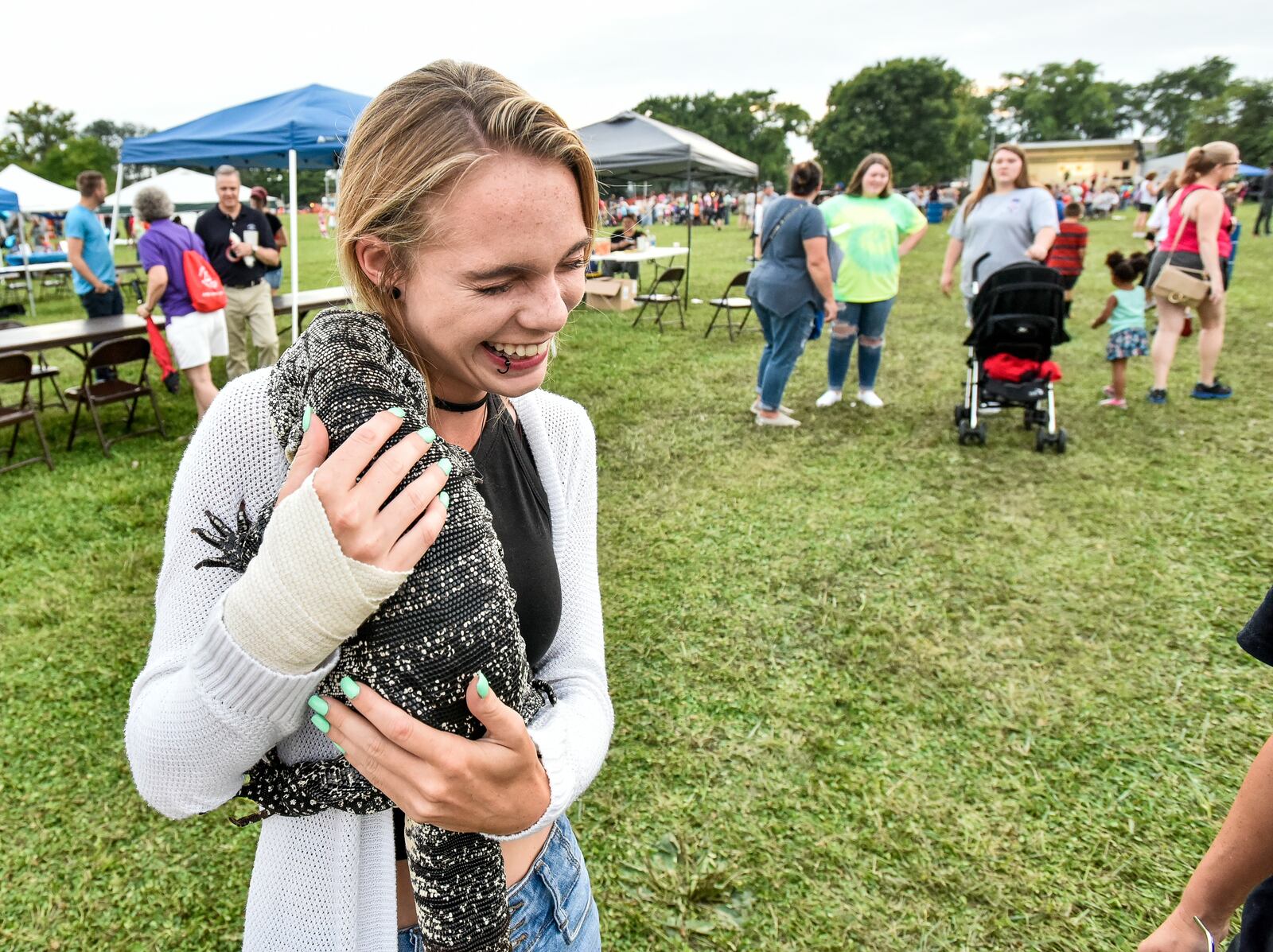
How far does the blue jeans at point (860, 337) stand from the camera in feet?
22.7

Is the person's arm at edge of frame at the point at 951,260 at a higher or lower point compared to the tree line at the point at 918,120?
lower

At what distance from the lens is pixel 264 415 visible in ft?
3.25

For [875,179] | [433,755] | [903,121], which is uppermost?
[903,121]

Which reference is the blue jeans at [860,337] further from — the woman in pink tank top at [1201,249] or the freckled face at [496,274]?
the freckled face at [496,274]

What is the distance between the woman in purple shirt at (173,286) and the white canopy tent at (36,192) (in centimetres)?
1375

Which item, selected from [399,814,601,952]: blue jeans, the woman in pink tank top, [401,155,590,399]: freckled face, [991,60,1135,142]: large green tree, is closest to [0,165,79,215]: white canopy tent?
the woman in pink tank top

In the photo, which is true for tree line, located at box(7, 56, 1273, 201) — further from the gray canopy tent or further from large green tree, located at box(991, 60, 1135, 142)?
the gray canopy tent

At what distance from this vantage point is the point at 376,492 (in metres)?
0.78

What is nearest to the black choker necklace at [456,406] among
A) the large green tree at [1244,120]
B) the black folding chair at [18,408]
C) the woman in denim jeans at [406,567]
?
the woman in denim jeans at [406,567]

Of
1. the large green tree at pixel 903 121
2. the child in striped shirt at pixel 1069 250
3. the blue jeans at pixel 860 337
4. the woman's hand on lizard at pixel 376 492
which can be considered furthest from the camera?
the large green tree at pixel 903 121

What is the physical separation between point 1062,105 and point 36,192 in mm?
112256

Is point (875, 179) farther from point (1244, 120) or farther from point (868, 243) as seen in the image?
point (1244, 120)

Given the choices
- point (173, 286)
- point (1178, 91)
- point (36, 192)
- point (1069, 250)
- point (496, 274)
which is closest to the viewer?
point (496, 274)

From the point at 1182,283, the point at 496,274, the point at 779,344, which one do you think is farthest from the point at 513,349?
the point at 1182,283
